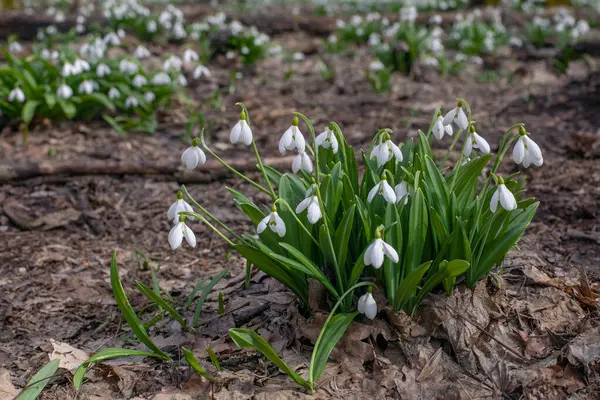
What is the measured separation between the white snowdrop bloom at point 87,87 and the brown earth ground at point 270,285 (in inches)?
11.5

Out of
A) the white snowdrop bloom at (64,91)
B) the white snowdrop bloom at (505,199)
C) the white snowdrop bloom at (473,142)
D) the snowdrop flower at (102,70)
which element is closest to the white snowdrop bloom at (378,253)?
the white snowdrop bloom at (505,199)

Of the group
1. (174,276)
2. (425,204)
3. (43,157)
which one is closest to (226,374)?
(425,204)

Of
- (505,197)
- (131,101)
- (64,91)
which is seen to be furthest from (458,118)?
(131,101)

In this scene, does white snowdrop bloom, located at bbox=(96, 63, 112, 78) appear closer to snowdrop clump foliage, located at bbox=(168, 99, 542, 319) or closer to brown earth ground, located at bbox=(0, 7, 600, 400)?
brown earth ground, located at bbox=(0, 7, 600, 400)

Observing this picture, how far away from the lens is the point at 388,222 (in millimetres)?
2285

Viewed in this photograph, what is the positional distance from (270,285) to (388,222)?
2.75 feet

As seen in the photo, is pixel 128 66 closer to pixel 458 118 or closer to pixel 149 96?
pixel 149 96

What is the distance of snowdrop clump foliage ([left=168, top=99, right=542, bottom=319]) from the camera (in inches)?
87.9

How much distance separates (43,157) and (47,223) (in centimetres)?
100

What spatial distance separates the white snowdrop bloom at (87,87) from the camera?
5074mm

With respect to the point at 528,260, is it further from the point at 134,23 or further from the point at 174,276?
the point at 134,23

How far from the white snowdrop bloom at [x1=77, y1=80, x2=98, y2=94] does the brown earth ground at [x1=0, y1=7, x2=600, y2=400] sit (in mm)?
292

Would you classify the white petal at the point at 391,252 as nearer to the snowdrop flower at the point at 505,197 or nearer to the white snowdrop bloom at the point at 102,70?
the snowdrop flower at the point at 505,197

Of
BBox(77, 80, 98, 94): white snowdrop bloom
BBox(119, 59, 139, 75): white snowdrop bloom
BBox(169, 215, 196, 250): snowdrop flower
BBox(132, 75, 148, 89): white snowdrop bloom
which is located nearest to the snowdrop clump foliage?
BBox(169, 215, 196, 250): snowdrop flower
